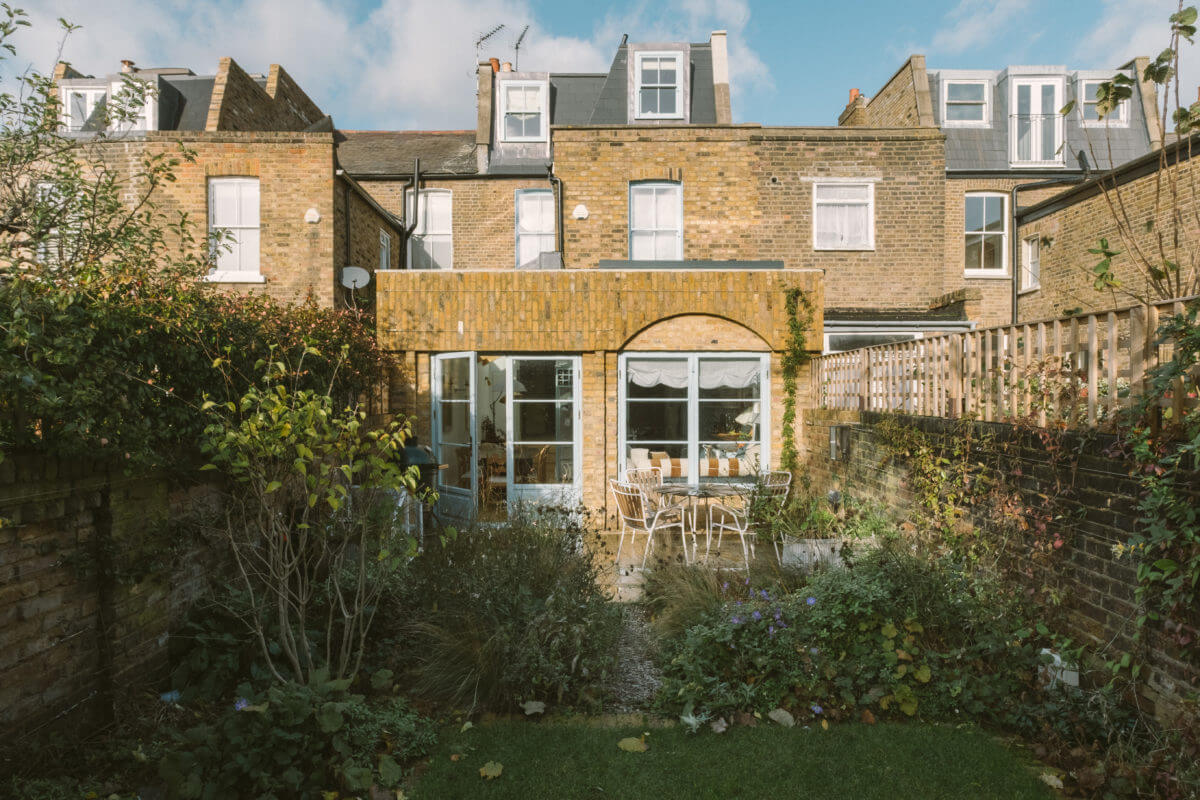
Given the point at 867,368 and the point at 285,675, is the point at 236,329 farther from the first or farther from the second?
the point at 867,368

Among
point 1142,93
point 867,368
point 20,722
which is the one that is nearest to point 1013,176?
point 1142,93

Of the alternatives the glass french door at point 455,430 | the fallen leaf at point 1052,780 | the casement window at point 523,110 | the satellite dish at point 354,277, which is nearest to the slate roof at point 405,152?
the casement window at point 523,110

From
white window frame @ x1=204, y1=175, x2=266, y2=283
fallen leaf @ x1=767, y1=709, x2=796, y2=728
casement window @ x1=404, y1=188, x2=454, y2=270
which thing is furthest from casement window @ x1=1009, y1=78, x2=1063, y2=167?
fallen leaf @ x1=767, y1=709, x2=796, y2=728

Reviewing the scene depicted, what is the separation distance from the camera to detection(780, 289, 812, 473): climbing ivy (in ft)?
31.6

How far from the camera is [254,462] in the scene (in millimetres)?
3658

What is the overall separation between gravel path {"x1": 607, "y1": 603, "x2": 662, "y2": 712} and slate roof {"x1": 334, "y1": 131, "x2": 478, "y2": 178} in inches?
522

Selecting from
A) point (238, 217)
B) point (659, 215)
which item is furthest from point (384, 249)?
point (659, 215)

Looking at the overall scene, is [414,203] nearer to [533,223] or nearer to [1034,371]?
[533,223]

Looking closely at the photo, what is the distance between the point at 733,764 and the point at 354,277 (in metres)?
10.3

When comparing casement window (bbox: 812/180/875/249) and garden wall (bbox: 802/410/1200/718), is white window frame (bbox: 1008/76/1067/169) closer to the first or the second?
casement window (bbox: 812/180/875/249)

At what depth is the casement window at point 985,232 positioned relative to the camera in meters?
16.0

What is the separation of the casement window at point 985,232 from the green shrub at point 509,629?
14.8m

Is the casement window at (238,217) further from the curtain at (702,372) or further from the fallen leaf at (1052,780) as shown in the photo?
the fallen leaf at (1052,780)

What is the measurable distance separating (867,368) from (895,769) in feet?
17.6
